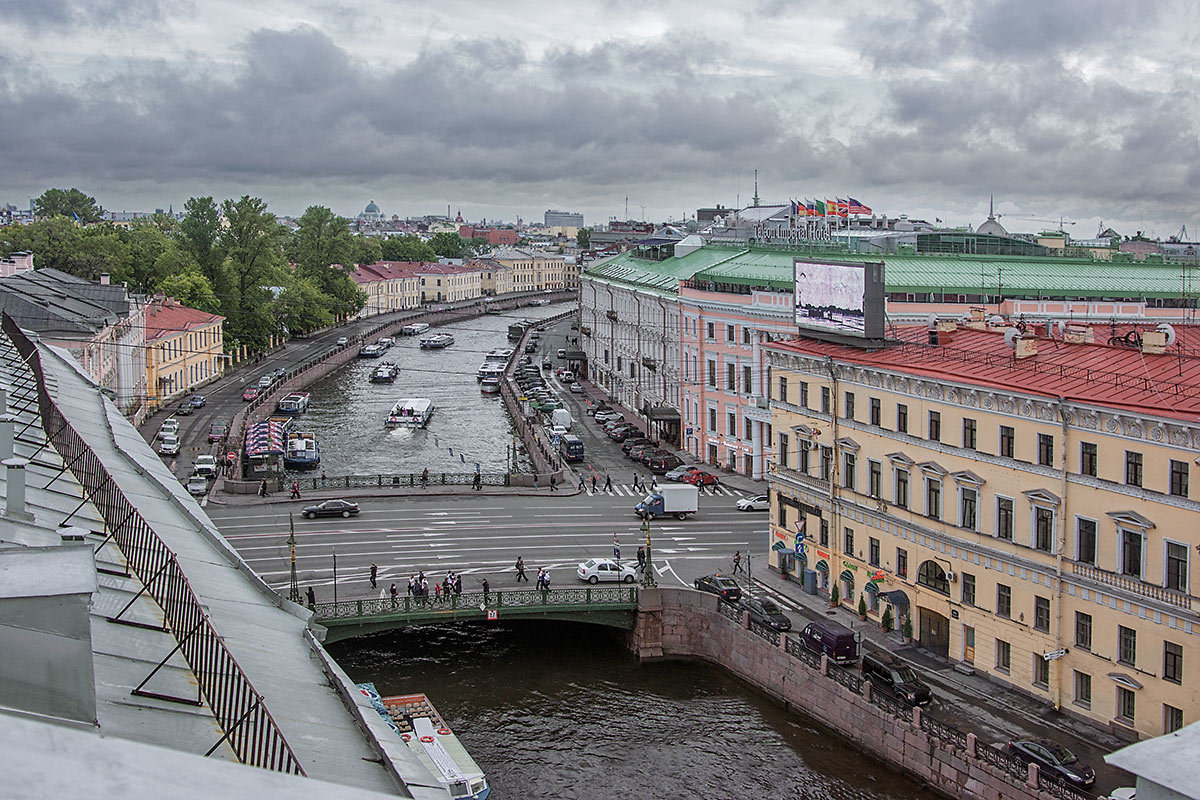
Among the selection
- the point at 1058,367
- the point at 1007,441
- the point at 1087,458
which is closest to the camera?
the point at 1087,458

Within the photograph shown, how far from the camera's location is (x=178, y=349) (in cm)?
7250

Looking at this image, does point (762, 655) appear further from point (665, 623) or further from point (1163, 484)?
point (1163, 484)

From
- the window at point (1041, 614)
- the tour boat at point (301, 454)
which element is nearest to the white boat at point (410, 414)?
the tour boat at point (301, 454)

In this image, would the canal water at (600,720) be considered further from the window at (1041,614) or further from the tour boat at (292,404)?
the tour boat at (292,404)

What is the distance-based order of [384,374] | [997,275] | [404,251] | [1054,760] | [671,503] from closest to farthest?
[1054,760]
[671,503]
[997,275]
[384,374]
[404,251]

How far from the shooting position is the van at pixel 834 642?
91.2 feet

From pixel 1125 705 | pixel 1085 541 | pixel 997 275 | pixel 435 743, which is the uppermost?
pixel 997 275

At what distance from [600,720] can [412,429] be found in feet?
142

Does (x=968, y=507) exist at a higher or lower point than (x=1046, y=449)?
lower

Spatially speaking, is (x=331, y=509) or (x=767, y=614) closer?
(x=767, y=614)

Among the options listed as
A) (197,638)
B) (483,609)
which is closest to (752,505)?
(483,609)

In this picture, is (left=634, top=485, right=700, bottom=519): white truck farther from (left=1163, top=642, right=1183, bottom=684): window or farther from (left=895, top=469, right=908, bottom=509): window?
(left=1163, top=642, right=1183, bottom=684): window

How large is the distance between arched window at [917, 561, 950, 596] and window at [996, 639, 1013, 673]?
187 cm

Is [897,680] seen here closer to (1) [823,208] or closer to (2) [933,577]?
(2) [933,577]
